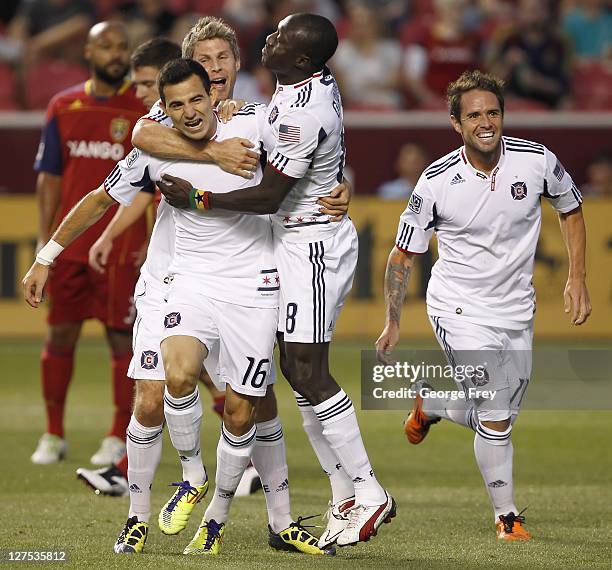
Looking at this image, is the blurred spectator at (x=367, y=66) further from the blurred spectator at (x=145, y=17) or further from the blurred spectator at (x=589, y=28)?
the blurred spectator at (x=589, y=28)

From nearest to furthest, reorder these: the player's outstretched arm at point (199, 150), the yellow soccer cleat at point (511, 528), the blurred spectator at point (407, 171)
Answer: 1. the player's outstretched arm at point (199, 150)
2. the yellow soccer cleat at point (511, 528)
3. the blurred spectator at point (407, 171)

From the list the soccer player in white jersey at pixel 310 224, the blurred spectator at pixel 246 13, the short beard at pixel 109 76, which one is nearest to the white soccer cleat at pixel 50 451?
the short beard at pixel 109 76

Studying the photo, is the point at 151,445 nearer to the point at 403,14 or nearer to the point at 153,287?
the point at 153,287

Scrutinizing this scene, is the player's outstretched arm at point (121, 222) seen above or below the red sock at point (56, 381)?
above

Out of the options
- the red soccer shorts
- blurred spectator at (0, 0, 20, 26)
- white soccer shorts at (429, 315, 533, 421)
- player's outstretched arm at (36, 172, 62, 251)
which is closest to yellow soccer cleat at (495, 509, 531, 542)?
white soccer shorts at (429, 315, 533, 421)

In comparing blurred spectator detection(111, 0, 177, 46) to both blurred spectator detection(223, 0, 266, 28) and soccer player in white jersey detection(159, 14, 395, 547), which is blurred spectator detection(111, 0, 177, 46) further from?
soccer player in white jersey detection(159, 14, 395, 547)

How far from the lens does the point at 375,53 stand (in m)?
16.8

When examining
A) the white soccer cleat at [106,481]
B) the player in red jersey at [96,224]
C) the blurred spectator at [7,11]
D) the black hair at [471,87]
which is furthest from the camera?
the blurred spectator at [7,11]

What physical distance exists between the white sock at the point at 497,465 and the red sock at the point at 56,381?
340 cm

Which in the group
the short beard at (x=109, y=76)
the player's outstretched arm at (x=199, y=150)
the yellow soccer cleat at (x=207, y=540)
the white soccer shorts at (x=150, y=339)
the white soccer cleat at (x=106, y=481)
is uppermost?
the short beard at (x=109, y=76)

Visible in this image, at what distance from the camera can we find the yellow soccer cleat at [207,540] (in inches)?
245

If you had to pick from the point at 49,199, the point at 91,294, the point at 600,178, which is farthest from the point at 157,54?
the point at 600,178

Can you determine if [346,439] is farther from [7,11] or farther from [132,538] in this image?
[7,11]

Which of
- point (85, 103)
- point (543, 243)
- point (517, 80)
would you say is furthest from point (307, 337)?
point (517, 80)
